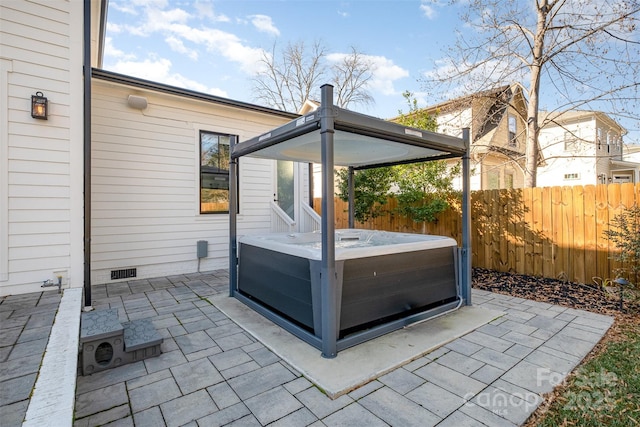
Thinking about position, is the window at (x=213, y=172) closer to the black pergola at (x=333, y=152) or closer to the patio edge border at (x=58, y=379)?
the black pergola at (x=333, y=152)

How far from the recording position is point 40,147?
343 centimetres

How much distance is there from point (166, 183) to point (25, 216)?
2178 mm

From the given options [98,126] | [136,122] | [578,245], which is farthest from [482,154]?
[98,126]

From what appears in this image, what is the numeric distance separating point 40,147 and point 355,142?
3413mm

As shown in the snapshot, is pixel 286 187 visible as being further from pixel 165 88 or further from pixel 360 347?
pixel 360 347

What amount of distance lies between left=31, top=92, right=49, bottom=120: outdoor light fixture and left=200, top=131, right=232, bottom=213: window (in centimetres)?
246

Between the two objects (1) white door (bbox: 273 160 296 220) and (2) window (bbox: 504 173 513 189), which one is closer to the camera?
(1) white door (bbox: 273 160 296 220)

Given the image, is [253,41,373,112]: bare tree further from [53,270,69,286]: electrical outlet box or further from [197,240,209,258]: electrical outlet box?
[53,270,69,286]: electrical outlet box

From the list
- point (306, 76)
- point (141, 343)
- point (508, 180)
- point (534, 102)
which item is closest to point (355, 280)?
point (141, 343)

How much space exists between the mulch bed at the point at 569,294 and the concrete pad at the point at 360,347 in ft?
3.21

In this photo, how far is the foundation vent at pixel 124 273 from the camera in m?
4.94

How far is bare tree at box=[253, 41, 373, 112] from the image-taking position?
16.0 meters

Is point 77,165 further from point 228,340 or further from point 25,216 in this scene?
point 228,340

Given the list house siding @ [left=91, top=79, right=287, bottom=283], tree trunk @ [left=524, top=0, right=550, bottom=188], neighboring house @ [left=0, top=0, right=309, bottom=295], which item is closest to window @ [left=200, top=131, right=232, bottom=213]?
neighboring house @ [left=0, top=0, right=309, bottom=295]
